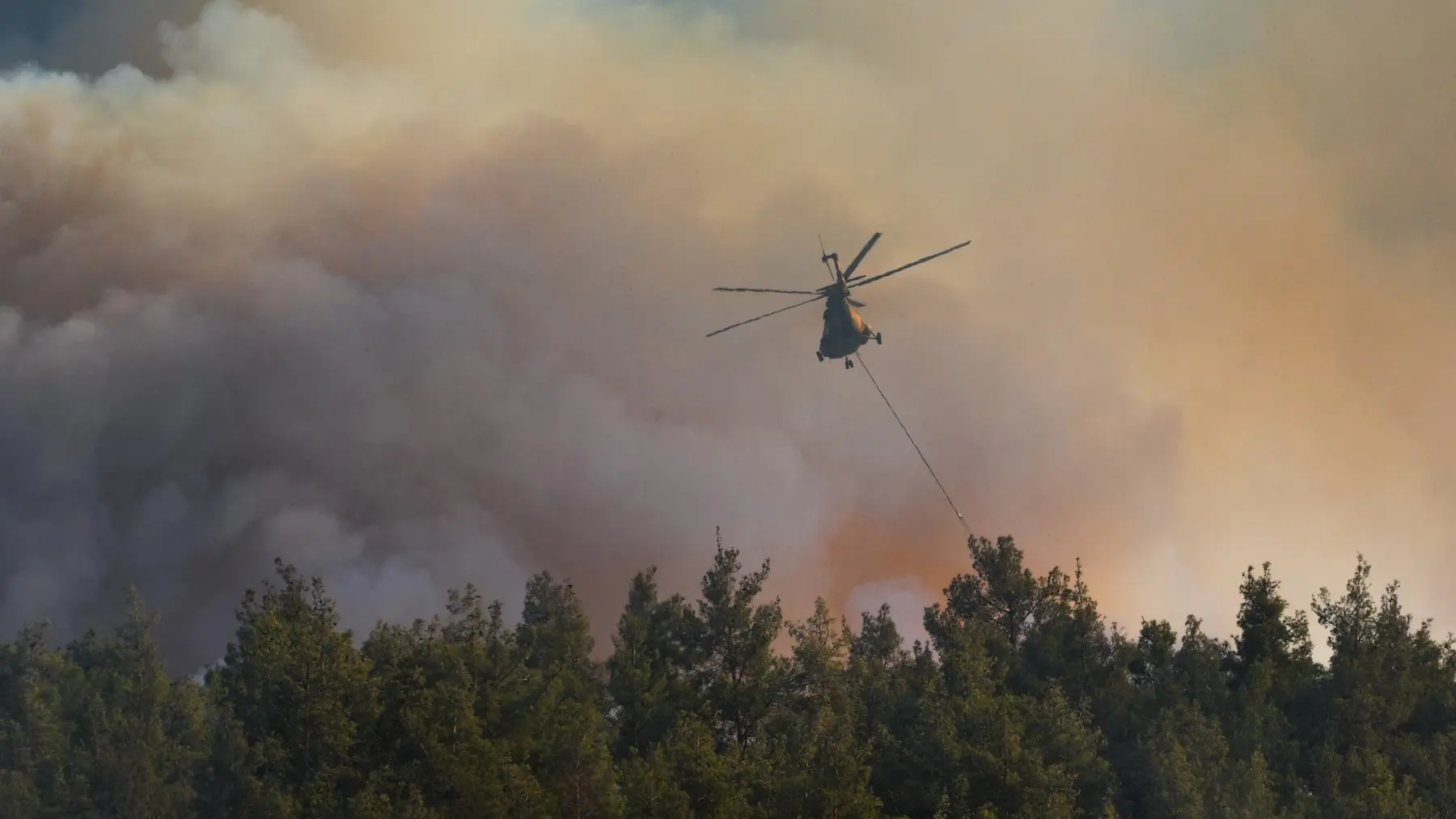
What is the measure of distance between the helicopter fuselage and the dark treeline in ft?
54.9

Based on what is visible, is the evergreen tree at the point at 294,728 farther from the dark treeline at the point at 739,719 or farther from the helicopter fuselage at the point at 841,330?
the helicopter fuselage at the point at 841,330

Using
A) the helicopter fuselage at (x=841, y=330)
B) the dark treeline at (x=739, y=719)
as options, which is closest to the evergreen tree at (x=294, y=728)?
the dark treeline at (x=739, y=719)

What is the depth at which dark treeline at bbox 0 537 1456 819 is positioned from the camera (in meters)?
80.7

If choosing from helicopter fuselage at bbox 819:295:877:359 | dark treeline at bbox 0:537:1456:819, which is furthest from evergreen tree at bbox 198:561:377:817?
helicopter fuselage at bbox 819:295:877:359

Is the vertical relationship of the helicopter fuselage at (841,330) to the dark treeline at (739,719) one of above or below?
above

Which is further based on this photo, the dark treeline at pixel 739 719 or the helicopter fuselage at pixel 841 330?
the helicopter fuselage at pixel 841 330

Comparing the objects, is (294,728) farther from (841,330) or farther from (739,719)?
(841,330)

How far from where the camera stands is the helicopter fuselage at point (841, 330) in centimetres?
10662

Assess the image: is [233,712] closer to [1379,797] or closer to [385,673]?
[385,673]

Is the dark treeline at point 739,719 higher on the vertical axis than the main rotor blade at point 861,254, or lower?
lower

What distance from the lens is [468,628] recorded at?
9388cm

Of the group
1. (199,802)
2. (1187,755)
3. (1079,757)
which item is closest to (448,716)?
(199,802)

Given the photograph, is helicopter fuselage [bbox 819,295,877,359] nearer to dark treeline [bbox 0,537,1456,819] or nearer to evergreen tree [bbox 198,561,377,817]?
dark treeline [bbox 0,537,1456,819]

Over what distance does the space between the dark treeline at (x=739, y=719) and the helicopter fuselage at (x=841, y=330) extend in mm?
16729
